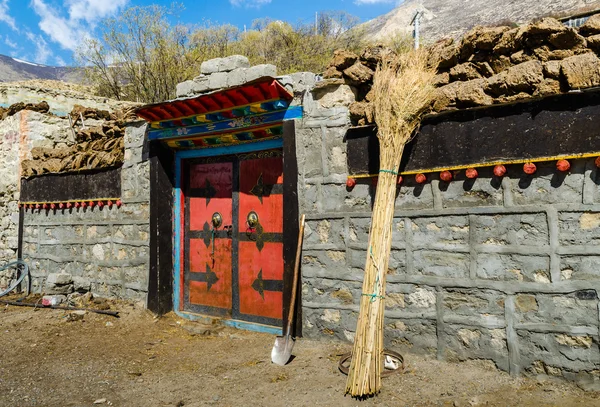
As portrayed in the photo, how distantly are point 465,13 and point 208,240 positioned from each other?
2158 cm

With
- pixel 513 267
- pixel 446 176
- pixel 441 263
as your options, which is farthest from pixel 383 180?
pixel 513 267

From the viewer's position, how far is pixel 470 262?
3.12 m

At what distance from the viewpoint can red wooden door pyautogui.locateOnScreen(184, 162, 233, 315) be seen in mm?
5031

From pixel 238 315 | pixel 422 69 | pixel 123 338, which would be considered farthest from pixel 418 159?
pixel 123 338

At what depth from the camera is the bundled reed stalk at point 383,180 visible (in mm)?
2811

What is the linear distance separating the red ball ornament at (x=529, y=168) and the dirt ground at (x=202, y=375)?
1397mm

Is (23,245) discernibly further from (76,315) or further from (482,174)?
(482,174)

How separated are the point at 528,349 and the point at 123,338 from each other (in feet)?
12.5

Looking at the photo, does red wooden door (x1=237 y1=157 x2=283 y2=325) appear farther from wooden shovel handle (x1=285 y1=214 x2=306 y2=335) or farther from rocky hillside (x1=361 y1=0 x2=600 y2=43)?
rocky hillside (x1=361 y1=0 x2=600 y2=43)

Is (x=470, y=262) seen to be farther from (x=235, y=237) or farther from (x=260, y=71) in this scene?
(x=260, y=71)

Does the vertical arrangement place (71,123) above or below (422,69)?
above

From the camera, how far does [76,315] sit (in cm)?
515

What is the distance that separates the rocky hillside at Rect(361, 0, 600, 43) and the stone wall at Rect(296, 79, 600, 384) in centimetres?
1149

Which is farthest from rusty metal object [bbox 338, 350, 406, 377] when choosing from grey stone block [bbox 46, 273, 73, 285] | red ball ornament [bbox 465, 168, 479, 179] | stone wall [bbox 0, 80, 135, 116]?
stone wall [bbox 0, 80, 135, 116]
